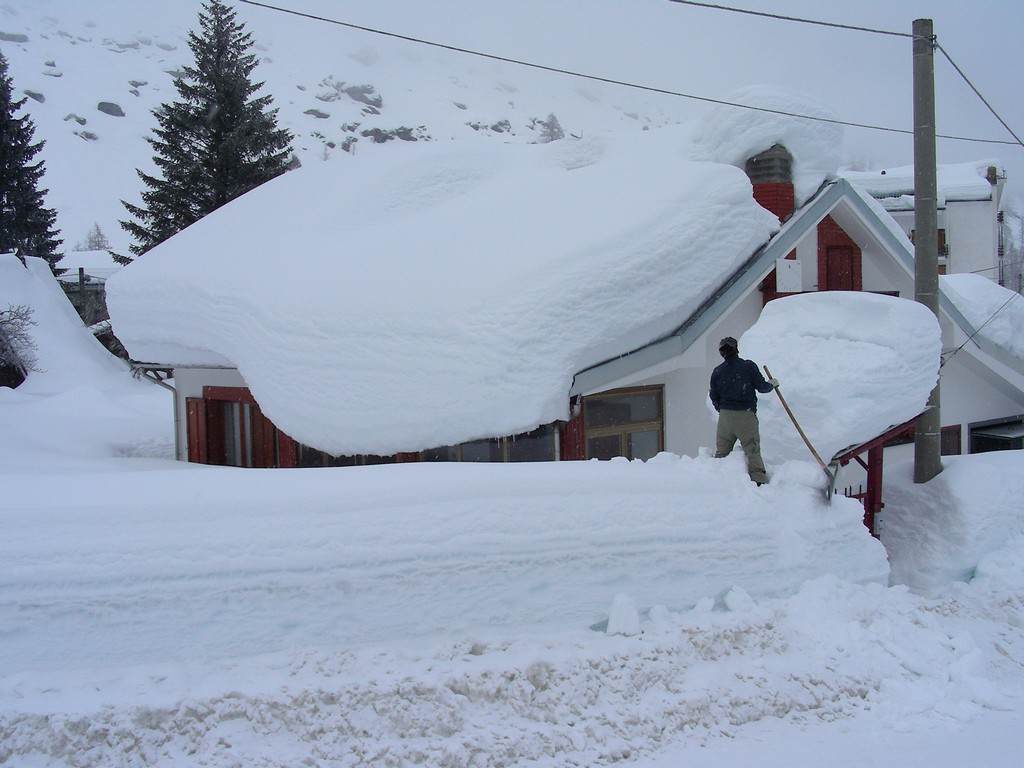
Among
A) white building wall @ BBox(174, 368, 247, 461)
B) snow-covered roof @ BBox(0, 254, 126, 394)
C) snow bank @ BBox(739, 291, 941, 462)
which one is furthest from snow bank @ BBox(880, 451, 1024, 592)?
snow-covered roof @ BBox(0, 254, 126, 394)

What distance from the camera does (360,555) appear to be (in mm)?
5539

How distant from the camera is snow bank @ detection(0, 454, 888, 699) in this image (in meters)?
5.25

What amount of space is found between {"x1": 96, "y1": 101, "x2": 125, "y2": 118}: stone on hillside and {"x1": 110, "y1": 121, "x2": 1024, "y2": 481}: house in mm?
91837

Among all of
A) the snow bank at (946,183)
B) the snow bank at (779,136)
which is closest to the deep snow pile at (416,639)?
the snow bank at (779,136)

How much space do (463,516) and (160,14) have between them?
177790 millimetres

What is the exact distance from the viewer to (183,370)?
13.4 metres

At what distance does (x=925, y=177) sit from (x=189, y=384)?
37.7 feet

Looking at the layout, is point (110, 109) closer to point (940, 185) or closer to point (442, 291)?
point (940, 185)

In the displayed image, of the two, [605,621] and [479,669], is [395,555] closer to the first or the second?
[479,669]

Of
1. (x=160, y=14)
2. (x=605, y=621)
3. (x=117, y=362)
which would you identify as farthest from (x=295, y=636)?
(x=160, y=14)

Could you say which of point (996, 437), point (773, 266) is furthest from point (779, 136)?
point (996, 437)

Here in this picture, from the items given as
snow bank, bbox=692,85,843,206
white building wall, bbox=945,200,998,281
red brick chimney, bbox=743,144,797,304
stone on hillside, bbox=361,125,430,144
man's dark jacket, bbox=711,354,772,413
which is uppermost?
stone on hillside, bbox=361,125,430,144

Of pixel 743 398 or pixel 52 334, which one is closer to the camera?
pixel 743 398

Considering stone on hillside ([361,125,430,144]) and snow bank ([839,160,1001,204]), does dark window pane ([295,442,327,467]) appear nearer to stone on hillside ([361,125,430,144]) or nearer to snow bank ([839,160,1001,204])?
snow bank ([839,160,1001,204])
